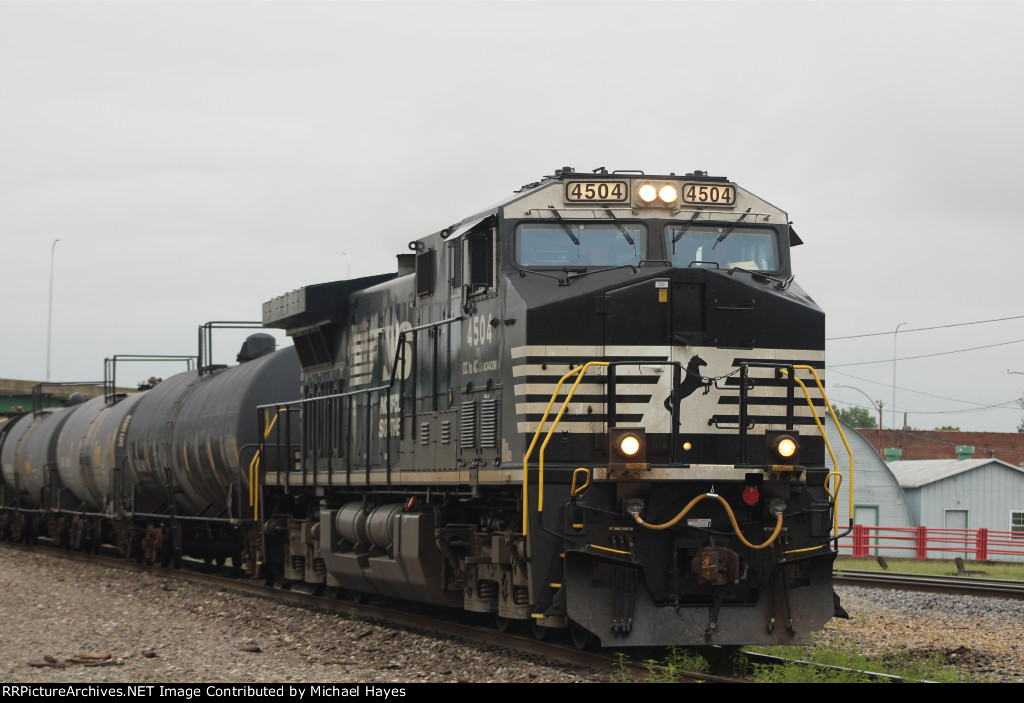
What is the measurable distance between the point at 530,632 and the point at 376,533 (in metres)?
2.40

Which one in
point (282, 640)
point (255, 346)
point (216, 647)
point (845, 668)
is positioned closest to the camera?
point (845, 668)

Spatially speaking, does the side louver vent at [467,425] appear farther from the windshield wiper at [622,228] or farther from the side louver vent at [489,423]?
the windshield wiper at [622,228]

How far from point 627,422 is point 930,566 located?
19.4 metres

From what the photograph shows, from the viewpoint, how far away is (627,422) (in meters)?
10.1

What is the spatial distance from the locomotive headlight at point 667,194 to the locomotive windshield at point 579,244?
12.9 inches

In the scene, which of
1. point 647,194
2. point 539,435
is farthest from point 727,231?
point 539,435

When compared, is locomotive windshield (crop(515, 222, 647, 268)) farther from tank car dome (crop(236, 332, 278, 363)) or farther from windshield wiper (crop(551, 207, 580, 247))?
tank car dome (crop(236, 332, 278, 363))

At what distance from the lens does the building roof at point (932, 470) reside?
4088cm

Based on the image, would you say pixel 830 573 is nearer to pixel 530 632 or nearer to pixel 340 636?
pixel 530 632

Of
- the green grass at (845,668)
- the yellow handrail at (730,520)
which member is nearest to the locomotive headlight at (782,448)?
the yellow handrail at (730,520)

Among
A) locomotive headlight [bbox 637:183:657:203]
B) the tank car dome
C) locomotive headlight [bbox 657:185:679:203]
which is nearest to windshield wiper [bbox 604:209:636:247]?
locomotive headlight [bbox 637:183:657:203]

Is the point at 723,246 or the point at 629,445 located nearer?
the point at 629,445

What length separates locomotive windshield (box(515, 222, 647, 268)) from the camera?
10.7m

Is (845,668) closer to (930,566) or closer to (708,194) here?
(708,194)
